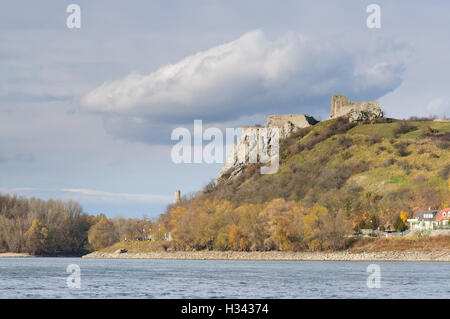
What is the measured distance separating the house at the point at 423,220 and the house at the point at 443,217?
3.59 ft

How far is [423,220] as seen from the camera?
468 feet

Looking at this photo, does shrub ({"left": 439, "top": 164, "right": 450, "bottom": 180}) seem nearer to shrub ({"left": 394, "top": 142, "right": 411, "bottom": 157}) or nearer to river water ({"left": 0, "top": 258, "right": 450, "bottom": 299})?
shrub ({"left": 394, "top": 142, "right": 411, "bottom": 157})

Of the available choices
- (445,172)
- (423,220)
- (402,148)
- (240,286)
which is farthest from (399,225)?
(240,286)

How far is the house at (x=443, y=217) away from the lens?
138 m

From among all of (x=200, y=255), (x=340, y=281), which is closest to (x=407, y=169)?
(x=200, y=255)

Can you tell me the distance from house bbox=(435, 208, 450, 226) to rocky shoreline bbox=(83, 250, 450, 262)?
11.3 metres

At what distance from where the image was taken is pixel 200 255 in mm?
163875

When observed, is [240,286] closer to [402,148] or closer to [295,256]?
[295,256]

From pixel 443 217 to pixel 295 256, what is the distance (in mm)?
30906

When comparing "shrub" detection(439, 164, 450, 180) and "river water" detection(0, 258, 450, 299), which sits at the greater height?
"shrub" detection(439, 164, 450, 180)

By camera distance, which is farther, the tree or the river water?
the tree

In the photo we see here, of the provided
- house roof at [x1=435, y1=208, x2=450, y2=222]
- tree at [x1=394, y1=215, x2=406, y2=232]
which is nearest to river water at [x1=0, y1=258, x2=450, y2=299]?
house roof at [x1=435, y1=208, x2=450, y2=222]

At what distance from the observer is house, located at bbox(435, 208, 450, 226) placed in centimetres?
13788
